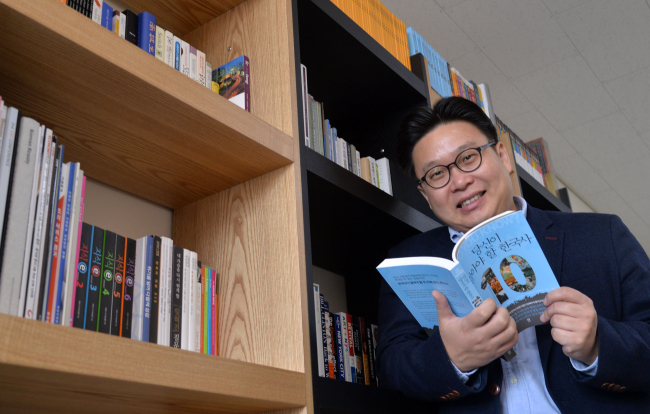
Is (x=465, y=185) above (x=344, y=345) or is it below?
above

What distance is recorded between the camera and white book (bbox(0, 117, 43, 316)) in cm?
81

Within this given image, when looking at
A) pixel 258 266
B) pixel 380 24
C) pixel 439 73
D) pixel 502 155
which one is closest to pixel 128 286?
pixel 258 266

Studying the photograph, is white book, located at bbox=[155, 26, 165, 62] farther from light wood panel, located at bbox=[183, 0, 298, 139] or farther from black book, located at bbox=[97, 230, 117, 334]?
black book, located at bbox=[97, 230, 117, 334]

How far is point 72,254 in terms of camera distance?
94 centimetres

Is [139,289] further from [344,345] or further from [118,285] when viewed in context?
[344,345]

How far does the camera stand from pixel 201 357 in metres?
0.95

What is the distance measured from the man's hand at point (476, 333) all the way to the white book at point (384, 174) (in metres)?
0.83

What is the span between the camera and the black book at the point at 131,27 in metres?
1.26

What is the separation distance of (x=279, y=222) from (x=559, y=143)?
3.80 metres

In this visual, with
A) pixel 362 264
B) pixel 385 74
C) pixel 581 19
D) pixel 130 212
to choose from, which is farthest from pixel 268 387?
pixel 581 19

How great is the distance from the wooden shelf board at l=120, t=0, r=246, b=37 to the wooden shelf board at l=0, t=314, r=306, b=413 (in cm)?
105

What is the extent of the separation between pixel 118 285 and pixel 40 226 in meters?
0.21

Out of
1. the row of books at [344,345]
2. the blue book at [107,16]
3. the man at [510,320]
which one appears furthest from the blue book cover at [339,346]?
the blue book at [107,16]

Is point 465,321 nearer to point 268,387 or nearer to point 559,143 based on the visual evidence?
point 268,387
